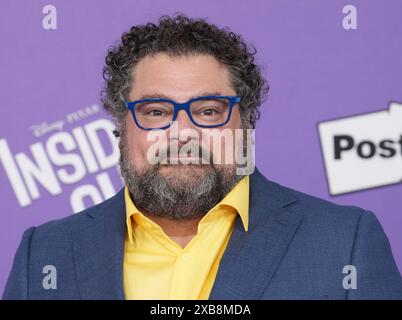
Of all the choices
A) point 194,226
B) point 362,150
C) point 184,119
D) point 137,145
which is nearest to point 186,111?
point 184,119

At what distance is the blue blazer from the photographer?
5.66 feet

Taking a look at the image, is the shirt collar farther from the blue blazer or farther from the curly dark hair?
the curly dark hair

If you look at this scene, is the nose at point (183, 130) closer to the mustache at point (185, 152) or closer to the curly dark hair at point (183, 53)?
the mustache at point (185, 152)

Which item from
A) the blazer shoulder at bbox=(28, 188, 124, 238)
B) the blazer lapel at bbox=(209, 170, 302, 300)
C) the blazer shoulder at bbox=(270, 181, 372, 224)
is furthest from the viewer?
the blazer shoulder at bbox=(28, 188, 124, 238)

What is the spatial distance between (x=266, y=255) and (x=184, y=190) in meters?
0.24

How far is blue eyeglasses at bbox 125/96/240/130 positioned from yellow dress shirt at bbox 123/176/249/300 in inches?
6.7

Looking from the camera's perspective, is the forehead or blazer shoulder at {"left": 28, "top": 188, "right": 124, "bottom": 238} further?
blazer shoulder at {"left": 28, "top": 188, "right": 124, "bottom": 238}

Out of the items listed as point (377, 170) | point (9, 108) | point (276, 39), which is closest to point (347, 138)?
point (377, 170)

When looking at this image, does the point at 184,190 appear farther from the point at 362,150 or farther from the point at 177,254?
the point at 362,150

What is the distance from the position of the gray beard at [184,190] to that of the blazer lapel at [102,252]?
9cm

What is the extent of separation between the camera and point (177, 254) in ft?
6.01

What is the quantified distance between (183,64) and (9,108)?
981 millimetres

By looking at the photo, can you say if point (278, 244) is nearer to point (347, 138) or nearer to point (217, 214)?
point (217, 214)

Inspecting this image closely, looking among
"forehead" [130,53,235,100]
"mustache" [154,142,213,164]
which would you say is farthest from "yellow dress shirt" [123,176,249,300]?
"forehead" [130,53,235,100]
